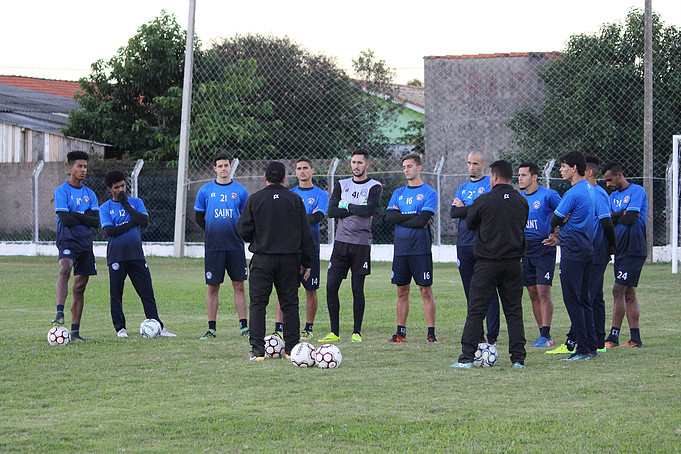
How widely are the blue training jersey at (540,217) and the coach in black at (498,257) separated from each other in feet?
6.69

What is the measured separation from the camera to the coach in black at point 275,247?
862 cm

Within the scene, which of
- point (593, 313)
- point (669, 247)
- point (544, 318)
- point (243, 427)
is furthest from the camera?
point (669, 247)

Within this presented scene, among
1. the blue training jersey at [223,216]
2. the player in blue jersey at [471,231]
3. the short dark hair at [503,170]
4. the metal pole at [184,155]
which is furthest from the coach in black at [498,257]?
the metal pole at [184,155]

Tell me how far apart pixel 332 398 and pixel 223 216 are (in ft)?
14.5

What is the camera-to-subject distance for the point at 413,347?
31.5ft

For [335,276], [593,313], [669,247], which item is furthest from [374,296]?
[669,247]

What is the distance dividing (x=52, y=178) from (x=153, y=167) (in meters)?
4.79

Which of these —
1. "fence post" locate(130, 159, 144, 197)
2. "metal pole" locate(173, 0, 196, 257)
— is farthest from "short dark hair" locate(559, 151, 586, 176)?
"fence post" locate(130, 159, 144, 197)

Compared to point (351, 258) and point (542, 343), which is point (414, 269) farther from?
point (542, 343)

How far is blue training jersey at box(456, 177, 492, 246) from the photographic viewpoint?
32.6ft

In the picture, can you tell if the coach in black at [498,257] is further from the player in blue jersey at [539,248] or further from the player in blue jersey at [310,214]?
the player in blue jersey at [310,214]

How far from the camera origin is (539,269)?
1023 centimetres

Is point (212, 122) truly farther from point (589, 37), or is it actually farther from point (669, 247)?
point (669, 247)

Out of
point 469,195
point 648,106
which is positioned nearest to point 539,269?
point 469,195
